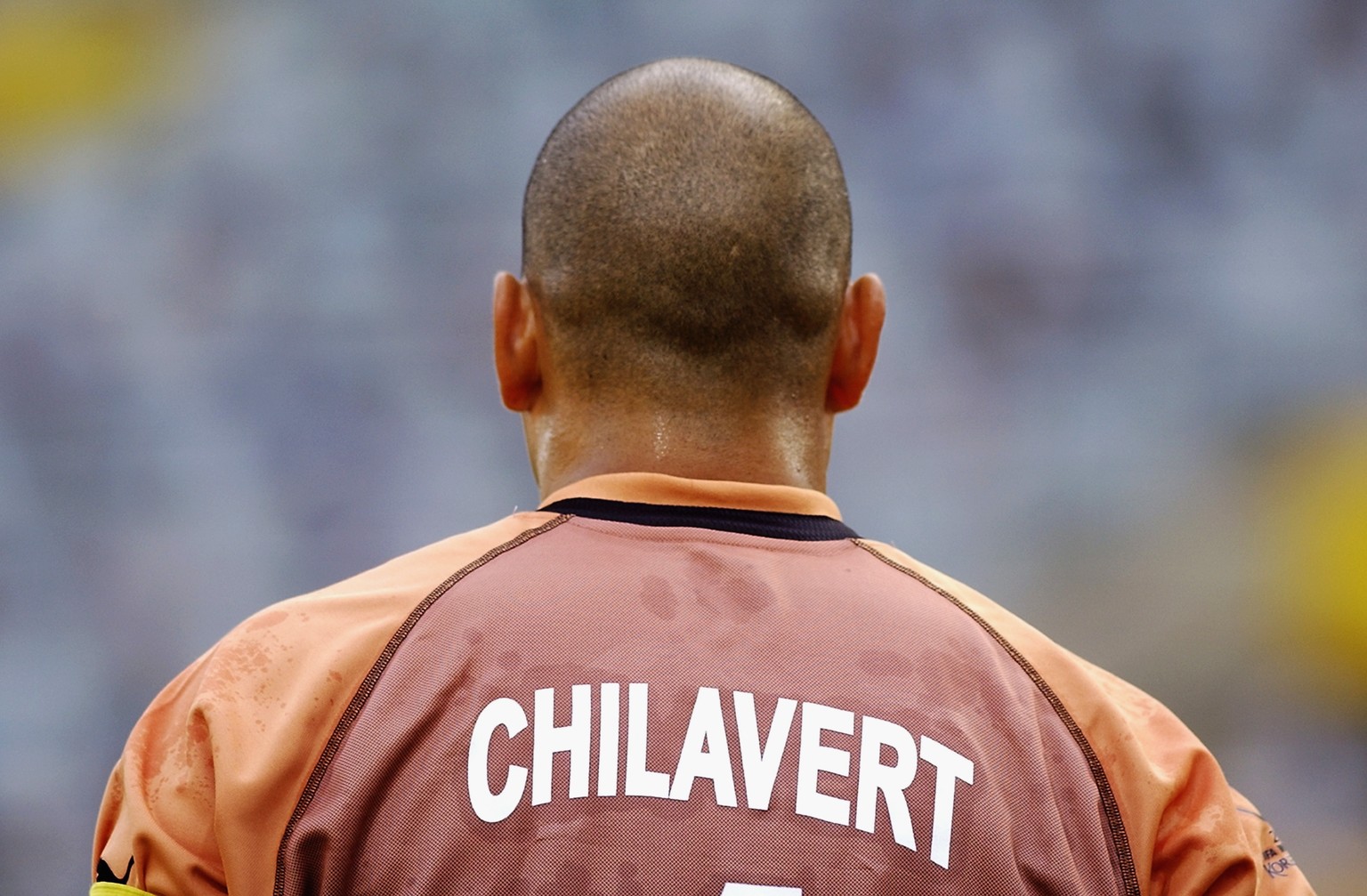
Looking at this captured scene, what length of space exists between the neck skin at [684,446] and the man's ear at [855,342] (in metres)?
0.06

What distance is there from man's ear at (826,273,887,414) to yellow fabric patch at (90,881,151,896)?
0.62 m

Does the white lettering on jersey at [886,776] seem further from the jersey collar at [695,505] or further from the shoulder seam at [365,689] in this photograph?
the shoulder seam at [365,689]

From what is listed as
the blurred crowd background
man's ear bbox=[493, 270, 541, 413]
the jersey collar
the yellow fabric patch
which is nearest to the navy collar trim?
the jersey collar

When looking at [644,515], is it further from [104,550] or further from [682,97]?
[104,550]

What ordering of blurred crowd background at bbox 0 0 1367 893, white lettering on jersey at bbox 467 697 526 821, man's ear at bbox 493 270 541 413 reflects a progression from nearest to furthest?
white lettering on jersey at bbox 467 697 526 821 → man's ear at bbox 493 270 541 413 → blurred crowd background at bbox 0 0 1367 893

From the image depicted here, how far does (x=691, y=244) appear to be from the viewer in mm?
1120

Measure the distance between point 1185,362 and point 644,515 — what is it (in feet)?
12.7

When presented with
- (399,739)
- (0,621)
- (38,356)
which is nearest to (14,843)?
(0,621)

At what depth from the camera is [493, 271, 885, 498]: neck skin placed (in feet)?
3.61

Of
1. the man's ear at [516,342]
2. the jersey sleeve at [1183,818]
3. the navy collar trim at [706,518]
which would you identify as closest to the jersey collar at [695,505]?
the navy collar trim at [706,518]

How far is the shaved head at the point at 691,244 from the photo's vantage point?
1.11 meters

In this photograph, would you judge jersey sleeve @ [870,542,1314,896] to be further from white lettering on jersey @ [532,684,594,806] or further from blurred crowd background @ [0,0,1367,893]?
blurred crowd background @ [0,0,1367,893]

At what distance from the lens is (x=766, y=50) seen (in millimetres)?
4863

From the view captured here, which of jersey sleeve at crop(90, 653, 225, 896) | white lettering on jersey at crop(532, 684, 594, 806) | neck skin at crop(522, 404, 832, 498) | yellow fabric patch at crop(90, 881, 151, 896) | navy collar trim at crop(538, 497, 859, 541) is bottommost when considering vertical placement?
yellow fabric patch at crop(90, 881, 151, 896)
